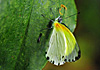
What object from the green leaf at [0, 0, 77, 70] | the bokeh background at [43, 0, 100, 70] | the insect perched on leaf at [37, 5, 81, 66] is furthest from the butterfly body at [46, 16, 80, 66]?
the bokeh background at [43, 0, 100, 70]

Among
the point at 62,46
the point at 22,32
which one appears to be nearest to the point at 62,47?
the point at 62,46

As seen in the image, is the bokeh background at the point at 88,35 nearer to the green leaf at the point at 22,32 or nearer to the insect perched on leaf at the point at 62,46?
the insect perched on leaf at the point at 62,46

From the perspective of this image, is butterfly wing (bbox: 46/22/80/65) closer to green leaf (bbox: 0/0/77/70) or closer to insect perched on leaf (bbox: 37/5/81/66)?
insect perched on leaf (bbox: 37/5/81/66)

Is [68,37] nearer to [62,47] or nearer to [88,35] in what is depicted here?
[62,47]

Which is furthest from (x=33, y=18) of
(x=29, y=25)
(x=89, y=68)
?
(x=89, y=68)

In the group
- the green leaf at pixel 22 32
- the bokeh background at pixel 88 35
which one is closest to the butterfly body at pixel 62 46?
the green leaf at pixel 22 32

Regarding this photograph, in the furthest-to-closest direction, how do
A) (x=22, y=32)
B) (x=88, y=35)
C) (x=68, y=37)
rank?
(x=88, y=35) < (x=68, y=37) < (x=22, y=32)

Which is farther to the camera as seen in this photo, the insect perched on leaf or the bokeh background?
the bokeh background
